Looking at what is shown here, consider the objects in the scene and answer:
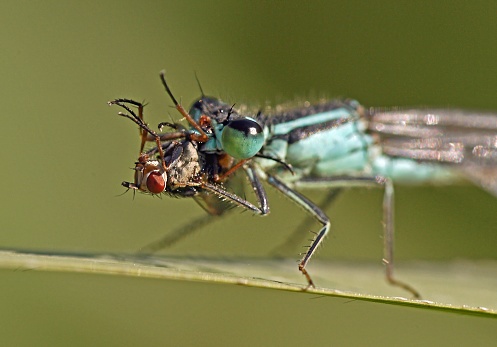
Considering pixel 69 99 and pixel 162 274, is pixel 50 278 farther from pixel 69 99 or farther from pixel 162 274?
pixel 162 274

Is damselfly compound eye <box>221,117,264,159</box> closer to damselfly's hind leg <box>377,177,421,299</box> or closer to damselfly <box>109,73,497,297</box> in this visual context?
damselfly <box>109,73,497,297</box>

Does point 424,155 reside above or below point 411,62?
below

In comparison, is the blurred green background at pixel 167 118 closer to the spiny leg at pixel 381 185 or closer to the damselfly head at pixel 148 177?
the spiny leg at pixel 381 185

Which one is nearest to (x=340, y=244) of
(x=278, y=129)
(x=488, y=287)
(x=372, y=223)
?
(x=372, y=223)

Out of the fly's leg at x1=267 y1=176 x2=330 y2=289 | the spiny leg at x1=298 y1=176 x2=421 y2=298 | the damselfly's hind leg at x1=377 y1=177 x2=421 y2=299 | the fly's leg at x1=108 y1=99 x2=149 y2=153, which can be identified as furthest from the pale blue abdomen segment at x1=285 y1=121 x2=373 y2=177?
the fly's leg at x1=108 y1=99 x2=149 y2=153

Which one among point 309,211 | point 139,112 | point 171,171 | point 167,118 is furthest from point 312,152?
point 139,112

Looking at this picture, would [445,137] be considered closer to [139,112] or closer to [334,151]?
[334,151]
